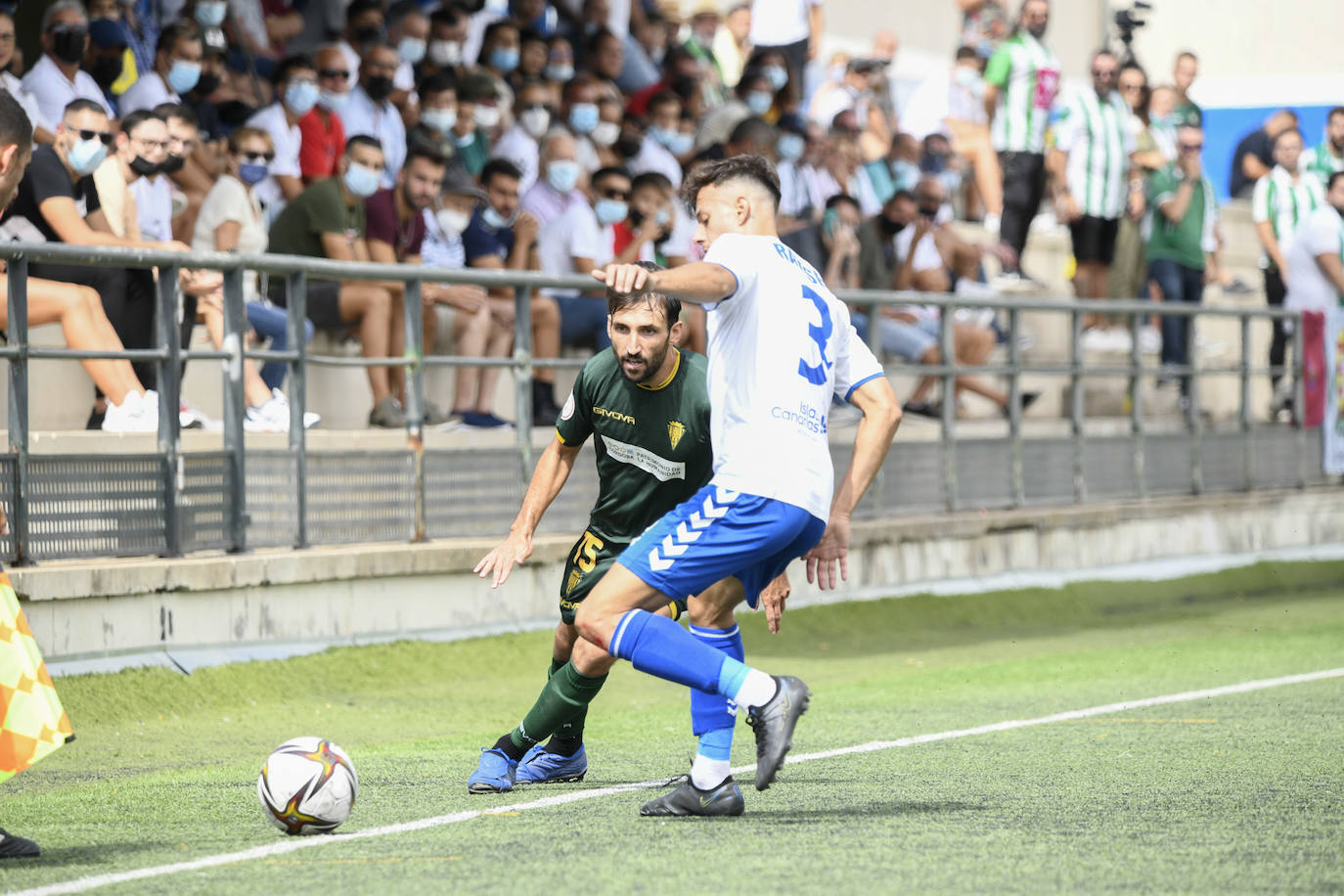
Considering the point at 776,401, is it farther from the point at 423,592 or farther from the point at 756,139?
the point at 756,139

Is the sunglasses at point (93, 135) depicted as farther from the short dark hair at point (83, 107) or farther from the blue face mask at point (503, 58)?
the blue face mask at point (503, 58)

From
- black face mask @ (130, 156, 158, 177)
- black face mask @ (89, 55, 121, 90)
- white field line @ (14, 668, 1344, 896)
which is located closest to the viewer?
white field line @ (14, 668, 1344, 896)

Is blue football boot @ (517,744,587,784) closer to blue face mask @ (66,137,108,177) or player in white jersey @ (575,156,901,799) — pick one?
player in white jersey @ (575,156,901,799)

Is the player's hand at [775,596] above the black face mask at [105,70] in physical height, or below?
below

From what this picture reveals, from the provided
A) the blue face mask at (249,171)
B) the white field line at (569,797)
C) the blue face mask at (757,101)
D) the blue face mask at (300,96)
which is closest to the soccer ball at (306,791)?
the white field line at (569,797)

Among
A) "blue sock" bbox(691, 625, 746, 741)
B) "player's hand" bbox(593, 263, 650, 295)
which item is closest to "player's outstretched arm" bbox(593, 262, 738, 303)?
"player's hand" bbox(593, 263, 650, 295)

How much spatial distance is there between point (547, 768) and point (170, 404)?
354 cm

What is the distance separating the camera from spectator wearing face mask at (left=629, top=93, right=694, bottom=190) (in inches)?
619

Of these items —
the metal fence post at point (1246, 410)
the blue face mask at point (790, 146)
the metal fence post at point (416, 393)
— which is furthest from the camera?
the metal fence post at point (1246, 410)

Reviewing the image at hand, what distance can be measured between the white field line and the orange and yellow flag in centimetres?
38

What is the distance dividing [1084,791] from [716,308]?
2185 millimetres

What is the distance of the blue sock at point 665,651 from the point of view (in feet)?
19.9

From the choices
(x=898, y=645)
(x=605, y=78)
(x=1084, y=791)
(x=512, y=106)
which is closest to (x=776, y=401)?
(x=1084, y=791)

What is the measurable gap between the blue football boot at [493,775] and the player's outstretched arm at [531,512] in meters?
0.62
